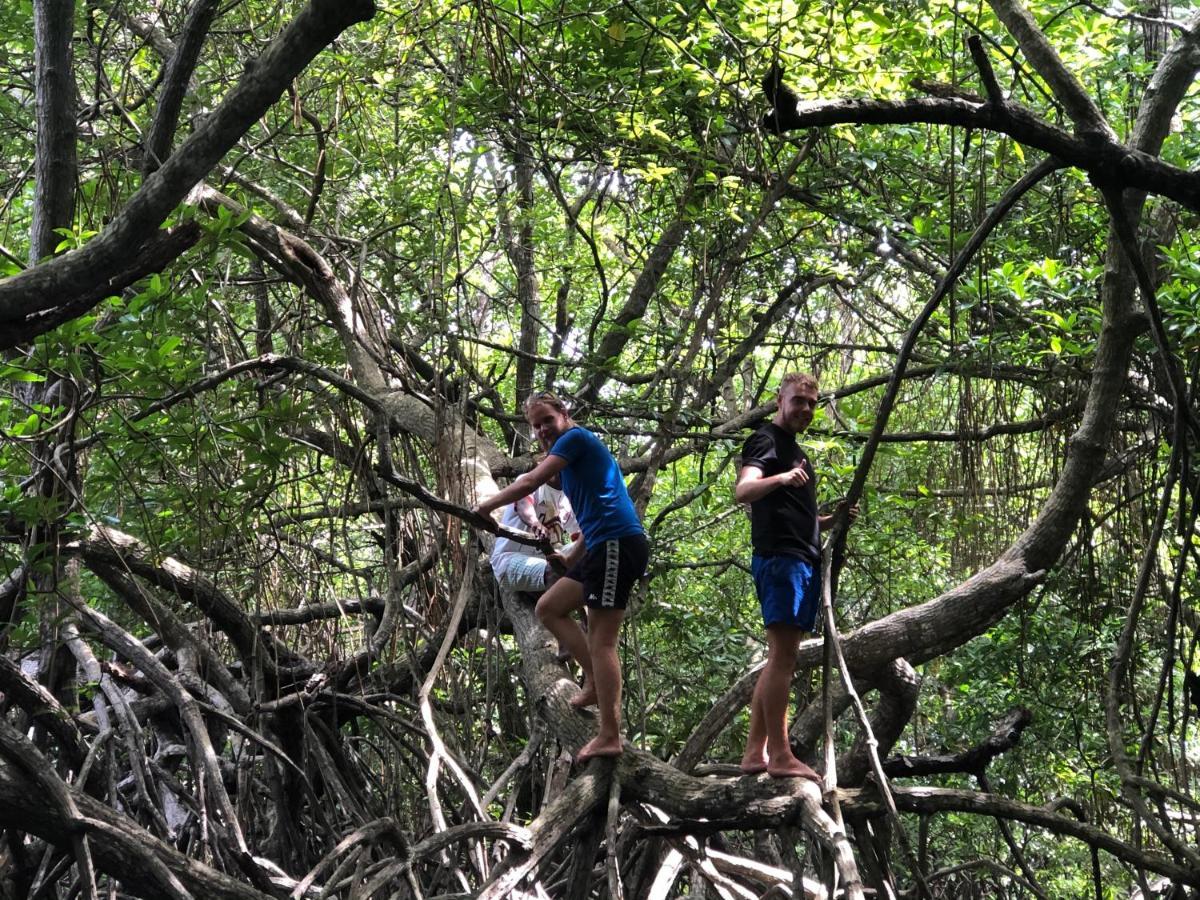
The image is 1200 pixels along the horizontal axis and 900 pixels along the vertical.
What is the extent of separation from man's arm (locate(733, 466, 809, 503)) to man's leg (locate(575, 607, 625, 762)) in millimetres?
475

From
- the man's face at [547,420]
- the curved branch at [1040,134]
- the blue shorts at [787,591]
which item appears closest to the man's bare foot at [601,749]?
the blue shorts at [787,591]

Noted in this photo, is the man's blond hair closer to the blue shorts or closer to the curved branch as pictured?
the blue shorts

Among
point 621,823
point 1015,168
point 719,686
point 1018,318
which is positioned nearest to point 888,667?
point 621,823

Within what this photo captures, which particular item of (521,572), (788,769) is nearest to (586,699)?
(521,572)

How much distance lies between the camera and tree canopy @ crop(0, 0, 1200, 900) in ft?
9.69

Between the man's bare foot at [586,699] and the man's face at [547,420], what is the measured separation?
0.73 m

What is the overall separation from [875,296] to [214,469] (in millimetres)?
3233

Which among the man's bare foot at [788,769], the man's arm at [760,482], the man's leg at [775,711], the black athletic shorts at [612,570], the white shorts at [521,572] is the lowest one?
the man's bare foot at [788,769]

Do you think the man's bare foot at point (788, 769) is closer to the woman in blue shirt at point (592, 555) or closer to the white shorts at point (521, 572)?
the woman in blue shirt at point (592, 555)

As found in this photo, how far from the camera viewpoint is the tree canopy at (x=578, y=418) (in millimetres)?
2953

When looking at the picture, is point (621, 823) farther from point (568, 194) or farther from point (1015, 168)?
point (568, 194)

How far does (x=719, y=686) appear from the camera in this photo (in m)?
5.52

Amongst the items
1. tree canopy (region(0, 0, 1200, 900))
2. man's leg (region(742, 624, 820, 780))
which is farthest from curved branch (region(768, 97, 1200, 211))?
man's leg (region(742, 624, 820, 780))

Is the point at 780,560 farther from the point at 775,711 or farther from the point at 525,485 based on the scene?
the point at 525,485
